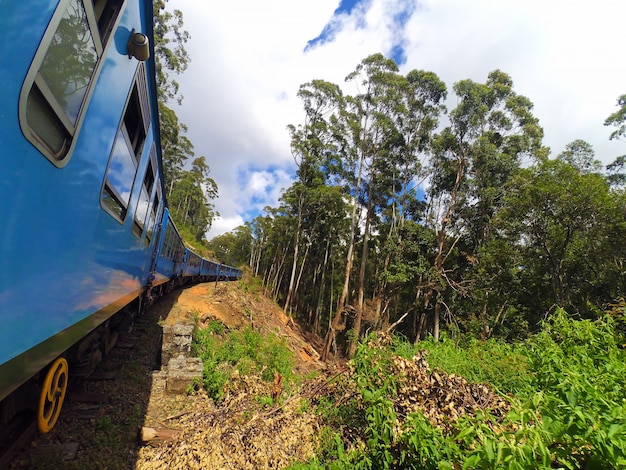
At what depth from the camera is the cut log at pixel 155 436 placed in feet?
12.6

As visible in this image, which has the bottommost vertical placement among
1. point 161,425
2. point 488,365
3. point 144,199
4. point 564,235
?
point 161,425

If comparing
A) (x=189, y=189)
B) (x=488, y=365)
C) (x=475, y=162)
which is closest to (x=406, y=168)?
(x=475, y=162)

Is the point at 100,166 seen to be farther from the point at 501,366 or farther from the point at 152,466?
the point at 501,366

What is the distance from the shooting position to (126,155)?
114 inches

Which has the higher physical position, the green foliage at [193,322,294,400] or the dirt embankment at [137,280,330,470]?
the green foliage at [193,322,294,400]

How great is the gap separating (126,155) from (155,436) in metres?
3.50

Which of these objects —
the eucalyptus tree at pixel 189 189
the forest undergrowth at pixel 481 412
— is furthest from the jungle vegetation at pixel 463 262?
the eucalyptus tree at pixel 189 189

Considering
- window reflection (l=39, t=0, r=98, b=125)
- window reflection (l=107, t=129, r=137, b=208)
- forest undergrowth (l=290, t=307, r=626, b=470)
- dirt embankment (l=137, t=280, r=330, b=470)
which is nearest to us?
window reflection (l=39, t=0, r=98, b=125)

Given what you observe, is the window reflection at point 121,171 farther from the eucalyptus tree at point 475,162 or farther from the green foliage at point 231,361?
the eucalyptus tree at point 475,162

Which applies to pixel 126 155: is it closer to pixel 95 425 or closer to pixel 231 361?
pixel 95 425

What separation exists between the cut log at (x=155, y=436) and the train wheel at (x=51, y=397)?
1.72 metres

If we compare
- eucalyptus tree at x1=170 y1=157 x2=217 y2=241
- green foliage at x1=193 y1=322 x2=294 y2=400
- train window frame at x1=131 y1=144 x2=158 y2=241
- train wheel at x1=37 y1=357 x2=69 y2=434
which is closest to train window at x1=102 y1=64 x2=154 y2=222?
train window frame at x1=131 y1=144 x2=158 y2=241

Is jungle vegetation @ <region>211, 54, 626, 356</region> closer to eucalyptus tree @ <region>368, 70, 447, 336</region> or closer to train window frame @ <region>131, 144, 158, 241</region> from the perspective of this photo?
eucalyptus tree @ <region>368, 70, 447, 336</region>

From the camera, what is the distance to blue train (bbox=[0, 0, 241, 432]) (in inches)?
43.7
